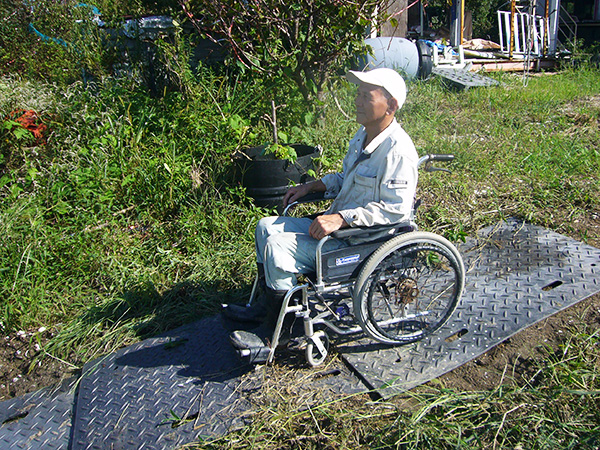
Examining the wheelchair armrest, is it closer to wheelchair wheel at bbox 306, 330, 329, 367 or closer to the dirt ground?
wheelchair wheel at bbox 306, 330, 329, 367

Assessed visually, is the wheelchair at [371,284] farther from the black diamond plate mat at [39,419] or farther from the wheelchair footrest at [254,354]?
the black diamond plate mat at [39,419]

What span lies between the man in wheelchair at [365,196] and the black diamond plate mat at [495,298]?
1.99 ft

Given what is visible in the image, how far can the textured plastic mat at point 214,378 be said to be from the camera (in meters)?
2.40

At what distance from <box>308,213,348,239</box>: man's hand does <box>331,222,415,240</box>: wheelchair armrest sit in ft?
0.13

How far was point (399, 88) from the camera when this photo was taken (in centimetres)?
252

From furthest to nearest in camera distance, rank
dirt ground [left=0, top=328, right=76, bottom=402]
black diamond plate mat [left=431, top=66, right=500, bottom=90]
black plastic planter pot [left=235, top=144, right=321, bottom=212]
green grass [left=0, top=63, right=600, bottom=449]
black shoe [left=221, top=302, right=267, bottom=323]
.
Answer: black diamond plate mat [left=431, top=66, right=500, bottom=90], black plastic planter pot [left=235, top=144, right=321, bottom=212], dirt ground [left=0, top=328, right=76, bottom=402], black shoe [left=221, top=302, right=267, bottom=323], green grass [left=0, top=63, right=600, bottom=449]

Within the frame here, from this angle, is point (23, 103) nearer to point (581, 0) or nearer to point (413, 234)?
point (413, 234)

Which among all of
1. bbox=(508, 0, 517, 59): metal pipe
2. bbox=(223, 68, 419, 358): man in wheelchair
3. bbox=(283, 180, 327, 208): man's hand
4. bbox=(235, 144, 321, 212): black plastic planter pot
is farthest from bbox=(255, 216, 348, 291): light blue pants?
bbox=(508, 0, 517, 59): metal pipe

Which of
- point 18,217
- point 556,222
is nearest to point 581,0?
point 556,222

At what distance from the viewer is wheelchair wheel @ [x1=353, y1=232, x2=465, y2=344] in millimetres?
2455

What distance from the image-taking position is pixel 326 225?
2.38 meters

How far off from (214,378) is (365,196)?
1287 millimetres

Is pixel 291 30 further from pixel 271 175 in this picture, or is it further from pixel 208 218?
pixel 208 218

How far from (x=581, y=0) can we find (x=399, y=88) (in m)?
15.0
